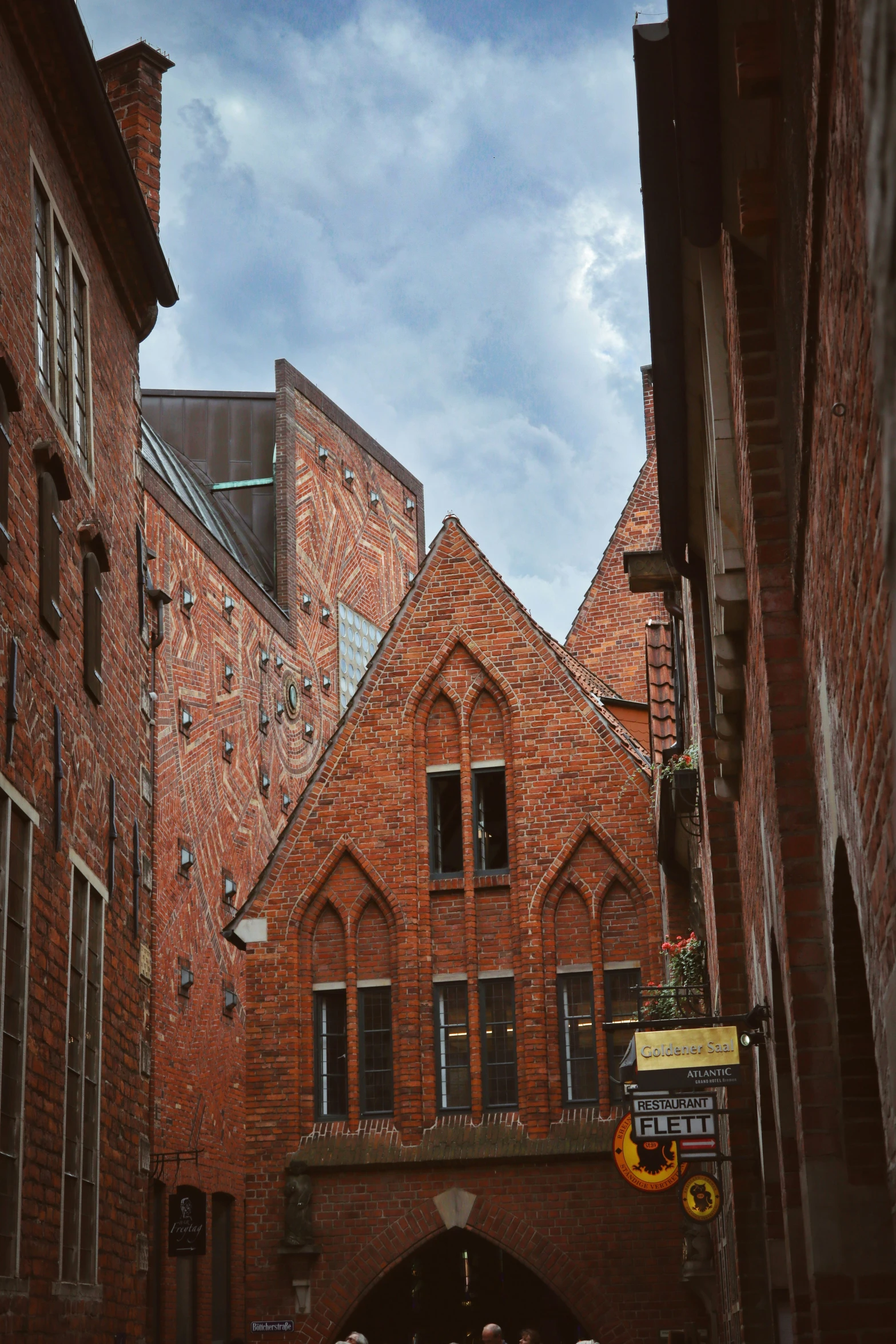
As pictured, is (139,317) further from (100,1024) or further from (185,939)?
(185,939)

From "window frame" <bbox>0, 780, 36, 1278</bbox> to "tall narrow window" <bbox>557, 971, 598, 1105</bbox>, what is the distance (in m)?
11.1

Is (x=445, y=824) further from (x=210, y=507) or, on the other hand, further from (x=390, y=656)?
(x=210, y=507)

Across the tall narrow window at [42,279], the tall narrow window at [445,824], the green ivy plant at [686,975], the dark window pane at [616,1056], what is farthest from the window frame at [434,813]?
the tall narrow window at [42,279]

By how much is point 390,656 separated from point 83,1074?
11.5 meters

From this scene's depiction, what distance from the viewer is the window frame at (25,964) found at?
9555mm

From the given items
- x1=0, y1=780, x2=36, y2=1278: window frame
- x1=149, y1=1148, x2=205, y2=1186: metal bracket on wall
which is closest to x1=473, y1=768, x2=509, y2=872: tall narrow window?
x1=149, y1=1148, x2=205, y2=1186: metal bracket on wall

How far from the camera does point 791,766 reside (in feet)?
19.4

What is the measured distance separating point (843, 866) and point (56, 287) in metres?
9.12

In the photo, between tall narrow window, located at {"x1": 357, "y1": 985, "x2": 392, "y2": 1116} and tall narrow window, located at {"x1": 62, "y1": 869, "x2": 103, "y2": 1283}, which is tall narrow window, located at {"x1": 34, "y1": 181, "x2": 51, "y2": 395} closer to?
tall narrow window, located at {"x1": 62, "y1": 869, "x2": 103, "y2": 1283}

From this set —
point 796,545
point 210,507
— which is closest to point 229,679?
point 210,507

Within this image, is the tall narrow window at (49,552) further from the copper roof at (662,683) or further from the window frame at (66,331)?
the copper roof at (662,683)

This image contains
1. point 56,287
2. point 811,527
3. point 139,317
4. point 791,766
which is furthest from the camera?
point 139,317

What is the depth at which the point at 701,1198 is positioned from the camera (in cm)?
1580

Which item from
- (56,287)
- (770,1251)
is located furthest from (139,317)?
(770,1251)
